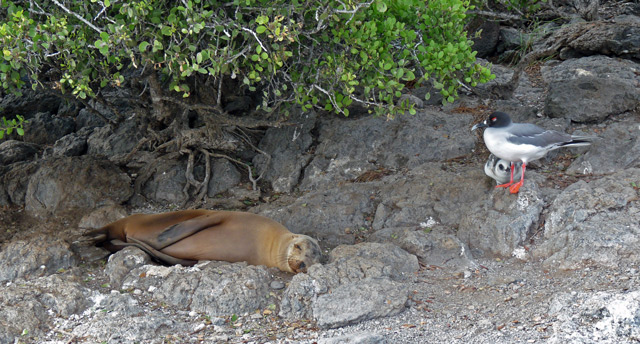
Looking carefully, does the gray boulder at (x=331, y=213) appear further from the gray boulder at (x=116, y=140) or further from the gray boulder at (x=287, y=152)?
the gray boulder at (x=116, y=140)

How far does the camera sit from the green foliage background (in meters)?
4.93

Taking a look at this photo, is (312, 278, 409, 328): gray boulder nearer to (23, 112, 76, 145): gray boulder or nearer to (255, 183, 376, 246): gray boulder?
(255, 183, 376, 246): gray boulder

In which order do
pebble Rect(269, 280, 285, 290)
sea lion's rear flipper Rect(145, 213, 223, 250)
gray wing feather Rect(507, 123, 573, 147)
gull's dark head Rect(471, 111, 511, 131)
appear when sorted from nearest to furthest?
pebble Rect(269, 280, 285, 290) < gray wing feather Rect(507, 123, 573, 147) < gull's dark head Rect(471, 111, 511, 131) < sea lion's rear flipper Rect(145, 213, 223, 250)

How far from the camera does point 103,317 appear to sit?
191 inches

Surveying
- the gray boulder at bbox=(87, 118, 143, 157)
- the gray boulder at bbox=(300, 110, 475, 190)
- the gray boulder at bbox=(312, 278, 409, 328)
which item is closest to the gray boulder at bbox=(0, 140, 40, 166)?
Result: the gray boulder at bbox=(87, 118, 143, 157)

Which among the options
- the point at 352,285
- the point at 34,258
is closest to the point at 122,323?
the point at 34,258

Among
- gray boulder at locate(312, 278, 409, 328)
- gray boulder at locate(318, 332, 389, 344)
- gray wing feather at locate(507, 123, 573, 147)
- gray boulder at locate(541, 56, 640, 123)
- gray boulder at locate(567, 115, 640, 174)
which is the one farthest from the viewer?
gray boulder at locate(541, 56, 640, 123)

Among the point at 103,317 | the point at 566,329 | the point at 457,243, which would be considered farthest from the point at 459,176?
the point at 103,317

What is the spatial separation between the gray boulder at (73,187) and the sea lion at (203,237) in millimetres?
1120

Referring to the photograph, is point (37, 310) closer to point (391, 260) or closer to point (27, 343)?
point (27, 343)

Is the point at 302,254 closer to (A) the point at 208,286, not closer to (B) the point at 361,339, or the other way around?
(A) the point at 208,286

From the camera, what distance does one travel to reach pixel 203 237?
617 centimetres

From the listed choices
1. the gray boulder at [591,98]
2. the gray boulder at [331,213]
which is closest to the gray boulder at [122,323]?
the gray boulder at [331,213]

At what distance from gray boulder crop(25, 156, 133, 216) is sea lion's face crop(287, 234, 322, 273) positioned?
2.84 metres
